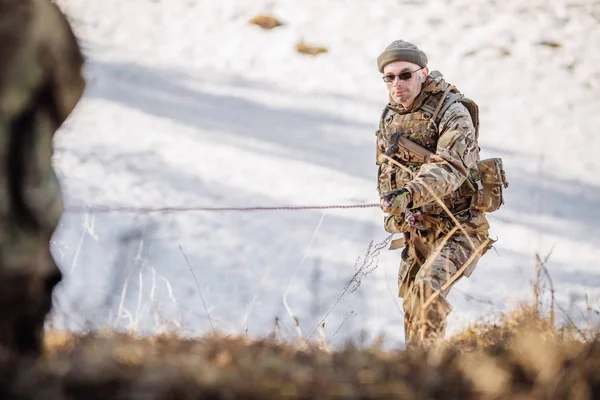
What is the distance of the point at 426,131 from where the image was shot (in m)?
4.99

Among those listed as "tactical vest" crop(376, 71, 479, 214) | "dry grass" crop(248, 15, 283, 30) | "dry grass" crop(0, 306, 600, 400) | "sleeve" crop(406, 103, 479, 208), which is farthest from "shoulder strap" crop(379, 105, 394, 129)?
"dry grass" crop(248, 15, 283, 30)

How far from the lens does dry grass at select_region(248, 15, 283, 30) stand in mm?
14594

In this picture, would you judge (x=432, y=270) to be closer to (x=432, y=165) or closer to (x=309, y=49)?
(x=432, y=165)

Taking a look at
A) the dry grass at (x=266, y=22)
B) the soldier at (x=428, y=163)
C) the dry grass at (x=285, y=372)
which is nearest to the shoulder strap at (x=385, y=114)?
the soldier at (x=428, y=163)

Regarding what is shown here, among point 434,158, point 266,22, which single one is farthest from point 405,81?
point 266,22

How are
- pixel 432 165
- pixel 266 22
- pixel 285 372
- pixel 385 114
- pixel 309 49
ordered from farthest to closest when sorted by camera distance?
pixel 266 22, pixel 309 49, pixel 385 114, pixel 432 165, pixel 285 372

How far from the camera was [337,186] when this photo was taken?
11383 millimetres

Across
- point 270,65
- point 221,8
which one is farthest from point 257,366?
point 221,8

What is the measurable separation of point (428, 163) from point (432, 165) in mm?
73

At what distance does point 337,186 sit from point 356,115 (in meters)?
2.17

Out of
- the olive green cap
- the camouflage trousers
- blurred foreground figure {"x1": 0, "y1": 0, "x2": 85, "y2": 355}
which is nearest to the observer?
blurred foreground figure {"x1": 0, "y1": 0, "x2": 85, "y2": 355}

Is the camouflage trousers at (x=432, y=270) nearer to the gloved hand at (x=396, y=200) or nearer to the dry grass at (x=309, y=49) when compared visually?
the gloved hand at (x=396, y=200)

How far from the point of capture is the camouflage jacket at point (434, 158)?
4.52 m

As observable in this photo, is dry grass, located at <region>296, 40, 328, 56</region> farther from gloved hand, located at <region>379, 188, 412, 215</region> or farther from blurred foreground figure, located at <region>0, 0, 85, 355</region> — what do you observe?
blurred foreground figure, located at <region>0, 0, 85, 355</region>
